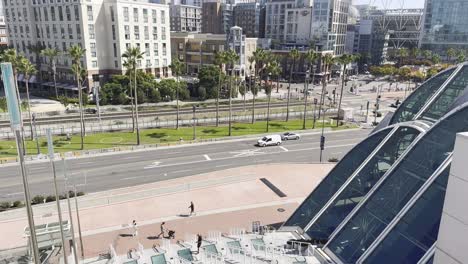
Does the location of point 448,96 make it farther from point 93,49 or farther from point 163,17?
point 163,17

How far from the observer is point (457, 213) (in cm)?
1227

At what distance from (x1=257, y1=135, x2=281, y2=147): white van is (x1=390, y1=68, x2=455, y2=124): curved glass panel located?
96.7 feet

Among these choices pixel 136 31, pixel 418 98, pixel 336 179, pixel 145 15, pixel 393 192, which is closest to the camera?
pixel 393 192

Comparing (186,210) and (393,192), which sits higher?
(393,192)

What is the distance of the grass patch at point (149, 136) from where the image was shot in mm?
56688

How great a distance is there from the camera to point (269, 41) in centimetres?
15850

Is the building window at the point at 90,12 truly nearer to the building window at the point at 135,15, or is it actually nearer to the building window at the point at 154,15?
the building window at the point at 135,15

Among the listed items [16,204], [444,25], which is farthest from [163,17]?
[444,25]

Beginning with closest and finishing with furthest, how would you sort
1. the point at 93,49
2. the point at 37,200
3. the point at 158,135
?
1. the point at 37,200
2. the point at 158,135
3. the point at 93,49

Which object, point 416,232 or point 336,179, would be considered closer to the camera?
point 416,232

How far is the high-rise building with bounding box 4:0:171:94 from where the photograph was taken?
319 feet

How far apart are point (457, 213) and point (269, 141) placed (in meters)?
48.2

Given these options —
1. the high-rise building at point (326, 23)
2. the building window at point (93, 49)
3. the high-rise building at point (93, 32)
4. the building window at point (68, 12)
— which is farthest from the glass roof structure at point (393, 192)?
the high-rise building at point (326, 23)

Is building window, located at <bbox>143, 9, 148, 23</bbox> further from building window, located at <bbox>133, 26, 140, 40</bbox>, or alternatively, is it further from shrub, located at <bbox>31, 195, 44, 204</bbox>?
shrub, located at <bbox>31, 195, 44, 204</bbox>
